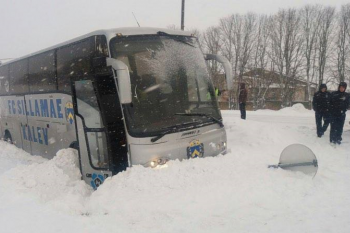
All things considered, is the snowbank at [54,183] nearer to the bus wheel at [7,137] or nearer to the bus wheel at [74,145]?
the bus wheel at [74,145]

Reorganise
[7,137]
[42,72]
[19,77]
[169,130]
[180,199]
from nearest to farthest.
Answer: [180,199]
[169,130]
[42,72]
[19,77]
[7,137]

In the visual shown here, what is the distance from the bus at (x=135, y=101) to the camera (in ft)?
17.4

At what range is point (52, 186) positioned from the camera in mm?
5652

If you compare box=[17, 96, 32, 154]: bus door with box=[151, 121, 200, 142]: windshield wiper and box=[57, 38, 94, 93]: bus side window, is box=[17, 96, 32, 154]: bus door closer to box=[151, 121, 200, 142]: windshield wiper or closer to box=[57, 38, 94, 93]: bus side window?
box=[57, 38, 94, 93]: bus side window

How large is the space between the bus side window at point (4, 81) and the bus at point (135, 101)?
5.35 meters

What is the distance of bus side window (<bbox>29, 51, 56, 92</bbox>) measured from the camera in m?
7.79

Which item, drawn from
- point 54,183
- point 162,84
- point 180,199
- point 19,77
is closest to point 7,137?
point 19,77

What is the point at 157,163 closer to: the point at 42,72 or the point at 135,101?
the point at 135,101

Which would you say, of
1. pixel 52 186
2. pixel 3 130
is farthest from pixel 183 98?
pixel 3 130

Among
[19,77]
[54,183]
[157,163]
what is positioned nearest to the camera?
[157,163]

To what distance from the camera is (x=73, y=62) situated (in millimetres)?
6703

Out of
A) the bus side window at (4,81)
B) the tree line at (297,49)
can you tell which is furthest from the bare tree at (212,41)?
the bus side window at (4,81)

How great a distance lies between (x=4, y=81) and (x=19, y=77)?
211 centimetres

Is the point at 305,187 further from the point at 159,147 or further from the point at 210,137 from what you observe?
the point at 159,147
